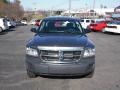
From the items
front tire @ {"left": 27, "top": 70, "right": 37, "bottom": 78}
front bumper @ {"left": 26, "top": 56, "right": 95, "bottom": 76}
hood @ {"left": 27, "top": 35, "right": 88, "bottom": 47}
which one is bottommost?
front tire @ {"left": 27, "top": 70, "right": 37, "bottom": 78}

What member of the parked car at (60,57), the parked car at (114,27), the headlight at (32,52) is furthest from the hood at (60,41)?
the parked car at (114,27)

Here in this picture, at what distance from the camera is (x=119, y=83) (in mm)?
7984

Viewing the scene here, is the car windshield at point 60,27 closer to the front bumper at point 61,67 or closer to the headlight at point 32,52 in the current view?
the headlight at point 32,52

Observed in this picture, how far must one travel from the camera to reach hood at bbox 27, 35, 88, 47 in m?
7.86

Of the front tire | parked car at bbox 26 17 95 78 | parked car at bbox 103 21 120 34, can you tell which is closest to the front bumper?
parked car at bbox 26 17 95 78

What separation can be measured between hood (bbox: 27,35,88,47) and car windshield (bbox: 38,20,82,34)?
82 cm

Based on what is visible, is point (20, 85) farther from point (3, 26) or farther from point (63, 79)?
point (3, 26)

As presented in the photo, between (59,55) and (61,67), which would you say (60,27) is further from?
(61,67)

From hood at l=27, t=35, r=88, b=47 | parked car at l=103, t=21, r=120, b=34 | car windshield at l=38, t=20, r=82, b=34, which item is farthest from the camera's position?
parked car at l=103, t=21, r=120, b=34

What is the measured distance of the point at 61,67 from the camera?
25.1ft

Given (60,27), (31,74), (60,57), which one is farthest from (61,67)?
(60,27)

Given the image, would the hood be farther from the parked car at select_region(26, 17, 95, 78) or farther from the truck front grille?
the truck front grille

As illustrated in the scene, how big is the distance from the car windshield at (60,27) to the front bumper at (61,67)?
186 cm

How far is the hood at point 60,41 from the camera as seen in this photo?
7859 millimetres
